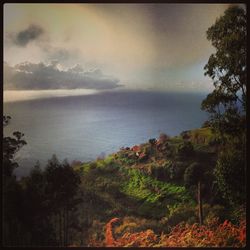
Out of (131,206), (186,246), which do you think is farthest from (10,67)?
(186,246)

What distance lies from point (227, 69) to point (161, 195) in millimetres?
823

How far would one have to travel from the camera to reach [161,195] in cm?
262

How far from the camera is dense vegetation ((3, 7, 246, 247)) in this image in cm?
260

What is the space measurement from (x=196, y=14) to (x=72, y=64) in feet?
2.54

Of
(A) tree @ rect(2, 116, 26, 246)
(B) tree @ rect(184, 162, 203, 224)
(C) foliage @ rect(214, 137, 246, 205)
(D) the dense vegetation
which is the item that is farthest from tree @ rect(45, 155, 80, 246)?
(C) foliage @ rect(214, 137, 246, 205)

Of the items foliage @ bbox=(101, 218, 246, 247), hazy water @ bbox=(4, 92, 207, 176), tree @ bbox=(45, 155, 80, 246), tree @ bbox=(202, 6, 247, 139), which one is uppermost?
tree @ bbox=(202, 6, 247, 139)

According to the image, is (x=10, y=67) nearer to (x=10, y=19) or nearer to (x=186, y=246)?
(x=10, y=19)

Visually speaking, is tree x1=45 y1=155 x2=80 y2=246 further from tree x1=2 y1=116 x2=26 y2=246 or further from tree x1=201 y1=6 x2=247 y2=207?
tree x1=201 y1=6 x2=247 y2=207

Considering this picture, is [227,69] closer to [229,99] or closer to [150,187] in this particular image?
[229,99]

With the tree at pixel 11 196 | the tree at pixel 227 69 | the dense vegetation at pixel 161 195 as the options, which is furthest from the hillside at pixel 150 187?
the tree at pixel 11 196

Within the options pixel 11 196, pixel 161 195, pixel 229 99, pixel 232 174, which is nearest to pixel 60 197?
pixel 11 196

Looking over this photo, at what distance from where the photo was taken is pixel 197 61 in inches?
103

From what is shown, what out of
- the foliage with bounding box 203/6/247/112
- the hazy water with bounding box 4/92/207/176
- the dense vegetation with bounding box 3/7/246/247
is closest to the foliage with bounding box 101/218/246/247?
the dense vegetation with bounding box 3/7/246/247

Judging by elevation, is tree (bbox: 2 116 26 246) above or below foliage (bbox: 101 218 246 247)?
above
